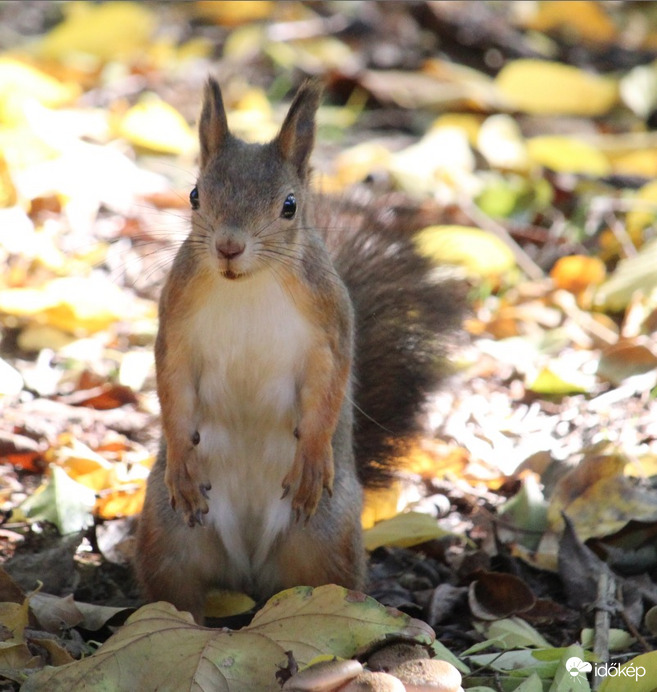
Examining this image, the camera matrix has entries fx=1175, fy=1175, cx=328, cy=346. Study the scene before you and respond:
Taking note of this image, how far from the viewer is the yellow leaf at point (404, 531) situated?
2.46m

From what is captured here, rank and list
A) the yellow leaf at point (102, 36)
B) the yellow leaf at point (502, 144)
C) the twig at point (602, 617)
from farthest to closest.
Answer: the yellow leaf at point (102, 36)
the yellow leaf at point (502, 144)
the twig at point (602, 617)

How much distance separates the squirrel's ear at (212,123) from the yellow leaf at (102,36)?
292 centimetres

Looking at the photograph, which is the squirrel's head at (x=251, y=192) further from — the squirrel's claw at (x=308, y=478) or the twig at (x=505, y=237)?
the twig at (x=505, y=237)

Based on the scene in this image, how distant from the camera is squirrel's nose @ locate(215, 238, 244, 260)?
6.40ft

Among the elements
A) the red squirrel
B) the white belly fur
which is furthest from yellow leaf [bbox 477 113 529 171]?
the white belly fur

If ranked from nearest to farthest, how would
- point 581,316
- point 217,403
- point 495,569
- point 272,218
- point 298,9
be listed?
point 272,218 → point 217,403 → point 495,569 → point 581,316 → point 298,9

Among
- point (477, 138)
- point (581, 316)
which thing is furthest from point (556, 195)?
point (581, 316)

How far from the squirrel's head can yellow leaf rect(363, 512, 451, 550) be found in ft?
2.19

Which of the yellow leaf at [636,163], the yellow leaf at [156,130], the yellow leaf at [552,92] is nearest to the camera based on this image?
the yellow leaf at [156,130]

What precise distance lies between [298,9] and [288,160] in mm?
3629

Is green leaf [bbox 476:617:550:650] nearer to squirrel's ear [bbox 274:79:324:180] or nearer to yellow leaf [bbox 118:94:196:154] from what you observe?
squirrel's ear [bbox 274:79:324:180]

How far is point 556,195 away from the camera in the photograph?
4281 mm

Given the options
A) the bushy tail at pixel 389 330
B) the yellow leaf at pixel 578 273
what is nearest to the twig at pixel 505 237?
the yellow leaf at pixel 578 273

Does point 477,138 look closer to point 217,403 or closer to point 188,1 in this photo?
point 188,1
